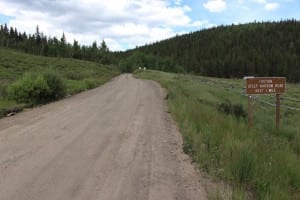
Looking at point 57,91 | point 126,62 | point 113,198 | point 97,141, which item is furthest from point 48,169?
point 126,62

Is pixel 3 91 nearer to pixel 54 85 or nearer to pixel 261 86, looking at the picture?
pixel 54 85

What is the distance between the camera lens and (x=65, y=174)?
21.0 ft

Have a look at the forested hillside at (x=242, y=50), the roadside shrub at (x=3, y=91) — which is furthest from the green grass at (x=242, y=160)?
the forested hillside at (x=242, y=50)

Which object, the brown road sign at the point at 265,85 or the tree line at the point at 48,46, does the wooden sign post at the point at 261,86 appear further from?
the tree line at the point at 48,46

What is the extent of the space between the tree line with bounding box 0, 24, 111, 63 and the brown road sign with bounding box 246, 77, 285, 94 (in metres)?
117

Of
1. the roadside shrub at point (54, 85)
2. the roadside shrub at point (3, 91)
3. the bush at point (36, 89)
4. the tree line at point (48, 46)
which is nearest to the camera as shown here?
the bush at point (36, 89)

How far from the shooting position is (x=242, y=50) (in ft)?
518

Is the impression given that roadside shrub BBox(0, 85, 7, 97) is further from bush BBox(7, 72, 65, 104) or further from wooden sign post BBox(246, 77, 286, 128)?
wooden sign post BBox(246, 77, 286, 128)

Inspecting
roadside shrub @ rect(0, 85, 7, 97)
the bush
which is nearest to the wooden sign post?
the bush

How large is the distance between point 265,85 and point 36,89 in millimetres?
11800

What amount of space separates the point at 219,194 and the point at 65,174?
2.65m

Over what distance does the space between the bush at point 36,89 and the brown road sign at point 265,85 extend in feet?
36.2

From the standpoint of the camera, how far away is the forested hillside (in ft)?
432

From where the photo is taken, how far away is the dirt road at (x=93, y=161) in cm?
560
